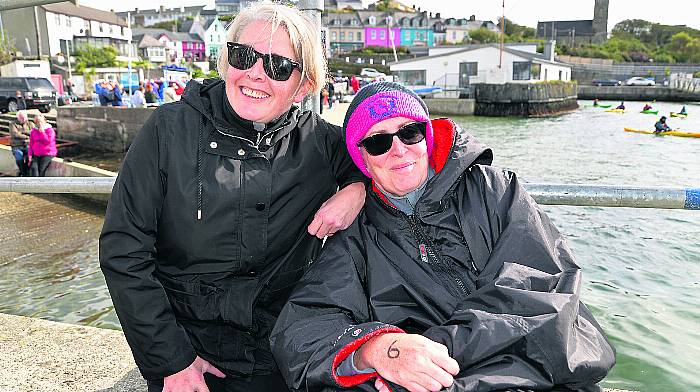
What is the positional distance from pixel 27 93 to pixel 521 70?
1551 inches

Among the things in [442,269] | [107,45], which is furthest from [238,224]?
[107,45]

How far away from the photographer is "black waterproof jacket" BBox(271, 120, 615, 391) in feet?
5.62

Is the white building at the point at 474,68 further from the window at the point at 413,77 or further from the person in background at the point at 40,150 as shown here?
the person in background at the point at 40,150

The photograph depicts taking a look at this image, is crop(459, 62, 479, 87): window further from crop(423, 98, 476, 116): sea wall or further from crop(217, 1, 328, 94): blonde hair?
crop(217, 1, 328, 94): blonde hair

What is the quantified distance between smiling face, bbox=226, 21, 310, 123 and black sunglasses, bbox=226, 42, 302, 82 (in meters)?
0.02

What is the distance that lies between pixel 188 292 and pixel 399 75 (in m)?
53.5

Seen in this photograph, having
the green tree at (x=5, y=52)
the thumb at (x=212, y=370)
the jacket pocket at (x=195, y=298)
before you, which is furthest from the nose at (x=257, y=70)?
the green tree at (x=5, y=52)

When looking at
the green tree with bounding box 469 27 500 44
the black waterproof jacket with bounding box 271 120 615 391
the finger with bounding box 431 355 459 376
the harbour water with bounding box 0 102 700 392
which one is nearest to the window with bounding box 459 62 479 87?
the harbour water with bounding box 0 102 700 392

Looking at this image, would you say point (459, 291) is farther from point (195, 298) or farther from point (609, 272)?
point (609, 272)

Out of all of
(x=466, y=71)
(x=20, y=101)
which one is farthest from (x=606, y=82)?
(x=20, y=101)

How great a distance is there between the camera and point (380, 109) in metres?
2.12

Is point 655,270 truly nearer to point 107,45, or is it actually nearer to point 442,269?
point 442,269

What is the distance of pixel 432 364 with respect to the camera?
1674 mm

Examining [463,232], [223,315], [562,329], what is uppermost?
[463,232]
